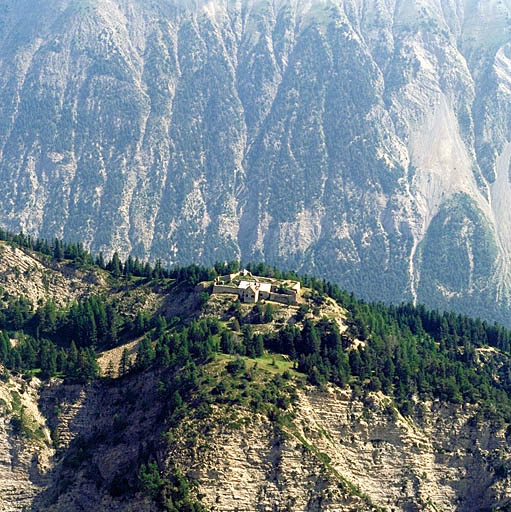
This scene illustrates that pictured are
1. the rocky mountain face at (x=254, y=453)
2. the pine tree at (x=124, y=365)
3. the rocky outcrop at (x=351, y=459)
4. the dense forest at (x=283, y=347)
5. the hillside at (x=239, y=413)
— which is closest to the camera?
the rocky outcrop at (x=351, y=459)

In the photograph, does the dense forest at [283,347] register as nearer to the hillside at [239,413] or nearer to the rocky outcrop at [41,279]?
the hillside at [239,413]

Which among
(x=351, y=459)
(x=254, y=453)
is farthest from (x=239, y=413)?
(x=351, y=459)

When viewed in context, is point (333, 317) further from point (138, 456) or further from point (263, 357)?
Result: point (138, 456)

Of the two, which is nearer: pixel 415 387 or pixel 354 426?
pixel 354 426

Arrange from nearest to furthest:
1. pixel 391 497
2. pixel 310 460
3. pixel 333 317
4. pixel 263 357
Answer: pixel 310 460, pixel 391 497, pixel 263 357, pixel 333 317

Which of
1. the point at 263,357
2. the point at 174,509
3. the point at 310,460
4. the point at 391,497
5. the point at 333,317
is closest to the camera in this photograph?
the point at 174,509

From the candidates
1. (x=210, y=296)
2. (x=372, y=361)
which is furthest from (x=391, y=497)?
(x=210, y=296)

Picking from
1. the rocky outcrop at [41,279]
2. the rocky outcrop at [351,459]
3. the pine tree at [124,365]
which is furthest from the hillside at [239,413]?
the rocky outcrop at [41,279]
